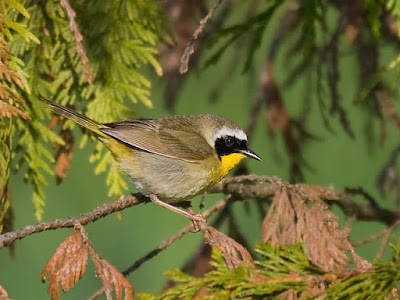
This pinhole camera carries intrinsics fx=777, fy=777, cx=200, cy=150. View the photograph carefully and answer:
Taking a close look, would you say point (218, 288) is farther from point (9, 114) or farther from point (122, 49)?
point (122, 49)

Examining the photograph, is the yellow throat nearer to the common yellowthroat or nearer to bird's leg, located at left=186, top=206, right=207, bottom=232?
the common yellowthroat

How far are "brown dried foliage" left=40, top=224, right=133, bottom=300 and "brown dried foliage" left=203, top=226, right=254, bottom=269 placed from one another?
0.28m

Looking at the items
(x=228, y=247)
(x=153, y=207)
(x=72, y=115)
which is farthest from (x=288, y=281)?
(x=153, y=207)

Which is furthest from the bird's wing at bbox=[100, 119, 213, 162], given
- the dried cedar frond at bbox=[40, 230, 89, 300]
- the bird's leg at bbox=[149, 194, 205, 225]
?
the dried cedar frond at bbox=[40, 230, 89, 300]

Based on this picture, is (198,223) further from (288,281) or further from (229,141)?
(229,141)

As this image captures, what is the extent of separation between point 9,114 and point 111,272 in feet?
1.56

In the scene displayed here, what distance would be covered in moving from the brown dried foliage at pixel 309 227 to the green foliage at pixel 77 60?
1.82 ft

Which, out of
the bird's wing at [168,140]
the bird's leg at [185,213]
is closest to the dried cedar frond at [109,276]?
the bird's leg at [185,213]

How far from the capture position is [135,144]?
9.68 feet

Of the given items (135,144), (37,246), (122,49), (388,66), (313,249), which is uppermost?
(388,66)

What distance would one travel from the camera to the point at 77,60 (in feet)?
8.26

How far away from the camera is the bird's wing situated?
2.98m

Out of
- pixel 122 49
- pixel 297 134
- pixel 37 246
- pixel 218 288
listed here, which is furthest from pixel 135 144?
pixel 37 246

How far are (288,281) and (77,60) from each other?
1.16 meters
